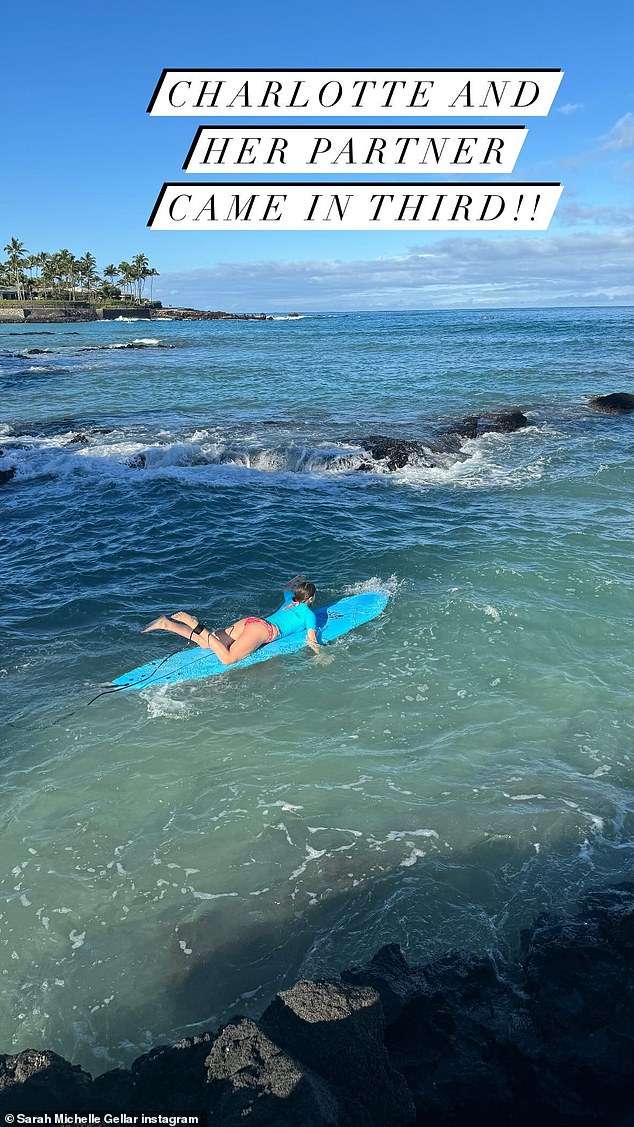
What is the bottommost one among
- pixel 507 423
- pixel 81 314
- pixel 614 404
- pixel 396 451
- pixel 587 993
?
pixel 81 314

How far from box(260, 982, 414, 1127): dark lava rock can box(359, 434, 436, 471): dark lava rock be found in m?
17.0

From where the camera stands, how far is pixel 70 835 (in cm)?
705

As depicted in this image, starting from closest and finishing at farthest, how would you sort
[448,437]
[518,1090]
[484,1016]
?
[518,1090], [484,1016], [448,437]

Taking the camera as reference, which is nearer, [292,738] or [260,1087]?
[260,1087]

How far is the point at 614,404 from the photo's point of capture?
28.2 m

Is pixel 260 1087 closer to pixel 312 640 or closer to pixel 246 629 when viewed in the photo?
pixel 246 629

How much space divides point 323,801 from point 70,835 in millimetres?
2816

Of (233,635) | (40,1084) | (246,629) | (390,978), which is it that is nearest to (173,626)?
(233,635)

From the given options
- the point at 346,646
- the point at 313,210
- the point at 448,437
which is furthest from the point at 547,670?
the point at 448,437

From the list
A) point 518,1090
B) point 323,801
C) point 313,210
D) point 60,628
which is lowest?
point 60,628

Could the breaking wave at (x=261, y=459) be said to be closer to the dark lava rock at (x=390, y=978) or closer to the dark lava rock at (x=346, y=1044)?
the dark lava rock at (x=390, y=978)

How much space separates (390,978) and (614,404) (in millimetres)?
28137

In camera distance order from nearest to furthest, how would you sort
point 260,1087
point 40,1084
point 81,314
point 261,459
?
point 260,1087, point 40,1084, point 261,459, point 81,314

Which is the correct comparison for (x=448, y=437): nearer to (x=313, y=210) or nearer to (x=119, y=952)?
(x=313, y=210)
